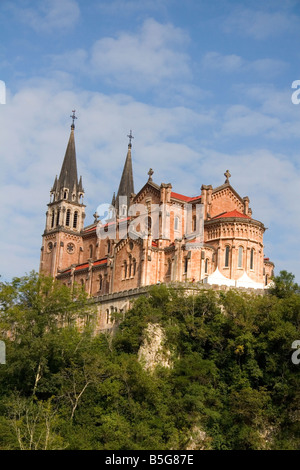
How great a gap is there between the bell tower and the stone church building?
2664 millimetres

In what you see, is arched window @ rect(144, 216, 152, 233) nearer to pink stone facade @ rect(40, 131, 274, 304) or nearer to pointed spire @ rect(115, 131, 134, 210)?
pink stone facade @ rect(40, 131, 274, 304)

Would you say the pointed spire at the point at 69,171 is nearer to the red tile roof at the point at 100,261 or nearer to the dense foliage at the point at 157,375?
the red tile roof at the point at 100,261

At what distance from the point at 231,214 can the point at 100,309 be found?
15.5m

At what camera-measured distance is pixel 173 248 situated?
7525cm

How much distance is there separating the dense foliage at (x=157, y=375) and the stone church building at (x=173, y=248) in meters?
6.08

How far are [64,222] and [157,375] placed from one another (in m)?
41.1

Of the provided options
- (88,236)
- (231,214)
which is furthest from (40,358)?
(88,236)

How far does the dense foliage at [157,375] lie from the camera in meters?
55.9

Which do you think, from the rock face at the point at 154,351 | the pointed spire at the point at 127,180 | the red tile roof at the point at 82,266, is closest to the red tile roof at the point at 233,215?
the rock face at the point at 154,351

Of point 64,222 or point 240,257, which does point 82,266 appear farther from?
point 240,257

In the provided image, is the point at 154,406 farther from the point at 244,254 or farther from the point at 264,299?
the point at 244,254

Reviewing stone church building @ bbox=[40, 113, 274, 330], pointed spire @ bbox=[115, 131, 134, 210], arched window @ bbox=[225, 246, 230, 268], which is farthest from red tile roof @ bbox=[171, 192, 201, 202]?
pointed spire @ bbox=[115, 131, 134, 210]

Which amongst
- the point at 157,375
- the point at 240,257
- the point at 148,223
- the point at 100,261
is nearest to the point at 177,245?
the point at 240,257

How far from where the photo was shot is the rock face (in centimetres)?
6275
